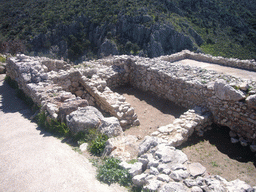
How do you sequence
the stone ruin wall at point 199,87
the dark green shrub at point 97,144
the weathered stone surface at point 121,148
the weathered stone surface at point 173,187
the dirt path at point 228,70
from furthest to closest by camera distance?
the dirt path at point 228,70
the stone ruin wall at point 199,87
the dark green shrub at point 97,144
the weathered stone surface at point 121,148
the weathered stone surface at point 173,187

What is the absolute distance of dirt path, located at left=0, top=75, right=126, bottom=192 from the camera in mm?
3963

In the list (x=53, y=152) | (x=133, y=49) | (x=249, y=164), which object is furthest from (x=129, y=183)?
(x=133, y=49)

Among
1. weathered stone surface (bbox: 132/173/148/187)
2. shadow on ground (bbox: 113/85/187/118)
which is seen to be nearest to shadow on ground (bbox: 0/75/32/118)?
shadow on ground (bbox: 113/85/187/118)

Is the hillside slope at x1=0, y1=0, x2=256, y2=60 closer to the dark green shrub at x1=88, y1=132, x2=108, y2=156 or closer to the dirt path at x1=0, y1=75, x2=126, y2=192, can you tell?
the dirt path at x1=0, y1=75, x2=126, y2=192

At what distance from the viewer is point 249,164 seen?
19.5ft

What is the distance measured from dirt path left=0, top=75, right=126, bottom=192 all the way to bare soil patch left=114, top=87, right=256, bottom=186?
3.23m

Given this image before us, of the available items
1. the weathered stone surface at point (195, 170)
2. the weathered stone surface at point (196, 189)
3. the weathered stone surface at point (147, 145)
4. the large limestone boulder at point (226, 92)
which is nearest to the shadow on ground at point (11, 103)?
the weathered stone surface at point (147, 145)

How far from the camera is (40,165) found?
4531 millimetres

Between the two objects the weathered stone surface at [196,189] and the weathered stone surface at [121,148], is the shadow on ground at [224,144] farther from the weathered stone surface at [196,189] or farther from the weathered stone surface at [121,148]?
the weathered stone surface at [196,189]

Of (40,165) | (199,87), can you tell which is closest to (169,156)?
(40,165)

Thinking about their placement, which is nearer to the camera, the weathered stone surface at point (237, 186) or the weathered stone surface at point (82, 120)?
the weathered stone surface at point (237, 186)

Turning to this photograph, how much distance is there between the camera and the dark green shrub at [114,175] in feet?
13.4

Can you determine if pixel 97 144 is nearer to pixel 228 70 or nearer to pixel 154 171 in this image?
pixel 154 171

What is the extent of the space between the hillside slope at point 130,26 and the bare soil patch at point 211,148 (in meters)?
27.9
